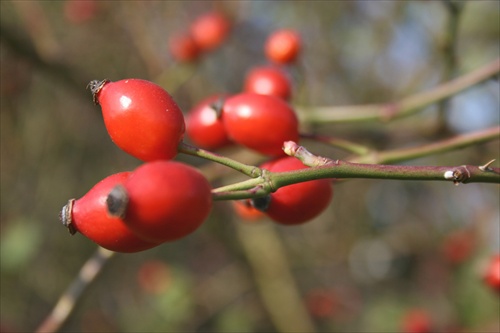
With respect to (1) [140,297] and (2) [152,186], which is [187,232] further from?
(1) [140,297]

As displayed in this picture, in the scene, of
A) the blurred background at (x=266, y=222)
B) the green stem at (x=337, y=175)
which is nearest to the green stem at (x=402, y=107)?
the green stem at (x=337, y=175)

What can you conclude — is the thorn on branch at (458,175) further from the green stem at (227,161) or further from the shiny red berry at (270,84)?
the shiny red berry at (270,84)

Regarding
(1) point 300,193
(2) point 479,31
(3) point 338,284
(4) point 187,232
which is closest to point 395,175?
(1) point 300,193

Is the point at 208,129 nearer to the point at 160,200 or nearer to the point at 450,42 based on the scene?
the point at 160,200

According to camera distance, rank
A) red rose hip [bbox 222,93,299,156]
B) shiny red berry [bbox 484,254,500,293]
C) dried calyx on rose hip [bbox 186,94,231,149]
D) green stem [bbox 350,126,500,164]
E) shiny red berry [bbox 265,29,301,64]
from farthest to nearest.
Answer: shiny red berry [bbox 265,29,301,64] < shiny red berry [bbox 484,254,500,293] < dried calyx on rose hip [bbox 186,94,231,149] < green stem [bbox 350,126,500,164] < red rose hip [bbox 222,93,299,156]

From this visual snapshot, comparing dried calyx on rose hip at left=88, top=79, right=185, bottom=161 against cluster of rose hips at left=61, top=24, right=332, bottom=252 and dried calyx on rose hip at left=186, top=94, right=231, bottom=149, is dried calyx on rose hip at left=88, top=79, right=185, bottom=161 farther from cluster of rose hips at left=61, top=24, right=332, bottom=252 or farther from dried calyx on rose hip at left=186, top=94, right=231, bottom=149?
dried calyx on rose hip at left=186, top=94, right=231, bottom=149

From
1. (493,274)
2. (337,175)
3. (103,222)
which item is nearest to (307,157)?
(337,175)

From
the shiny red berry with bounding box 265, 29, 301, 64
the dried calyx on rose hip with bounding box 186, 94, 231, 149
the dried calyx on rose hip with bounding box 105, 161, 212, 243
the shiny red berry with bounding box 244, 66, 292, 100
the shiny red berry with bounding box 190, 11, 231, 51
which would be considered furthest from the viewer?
the shiny red berry with bounding box 190, 11, 231, 51

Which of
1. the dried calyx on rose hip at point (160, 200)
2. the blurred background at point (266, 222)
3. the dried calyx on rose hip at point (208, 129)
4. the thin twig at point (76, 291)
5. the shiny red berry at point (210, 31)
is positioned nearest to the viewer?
the dried calyx on rose hip at point (160, 200)

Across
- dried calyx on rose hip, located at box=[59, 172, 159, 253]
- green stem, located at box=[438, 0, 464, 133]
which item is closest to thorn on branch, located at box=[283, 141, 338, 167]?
dried calyx on rose hip, located at box=[59, 172, 159, 253]
